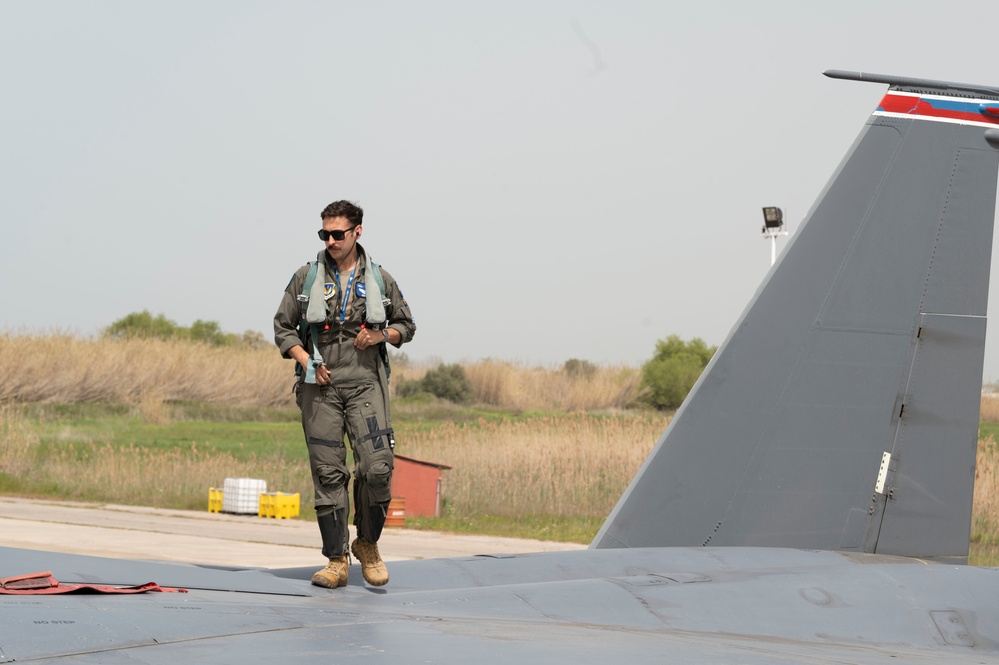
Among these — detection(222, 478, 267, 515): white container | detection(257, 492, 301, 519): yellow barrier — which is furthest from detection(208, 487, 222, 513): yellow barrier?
detection(257, 492, 301, 519): yellow barrier

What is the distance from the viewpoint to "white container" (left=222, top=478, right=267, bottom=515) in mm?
18609

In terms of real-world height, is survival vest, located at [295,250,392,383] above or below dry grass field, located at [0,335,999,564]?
above

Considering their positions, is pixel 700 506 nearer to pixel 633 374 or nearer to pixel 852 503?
pixel 852 503

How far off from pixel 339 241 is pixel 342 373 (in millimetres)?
575

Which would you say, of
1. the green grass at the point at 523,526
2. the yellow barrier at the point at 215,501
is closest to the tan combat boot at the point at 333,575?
the green grass at the point at 523,526

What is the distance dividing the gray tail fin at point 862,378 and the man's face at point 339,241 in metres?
1.90

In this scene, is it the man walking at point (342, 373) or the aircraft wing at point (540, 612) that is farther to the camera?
the man walking at point (342, 373)

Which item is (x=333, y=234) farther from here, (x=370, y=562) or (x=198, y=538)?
(x=198, y=538)

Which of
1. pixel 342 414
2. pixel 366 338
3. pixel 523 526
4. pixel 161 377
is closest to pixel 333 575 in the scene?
pixel 342 414

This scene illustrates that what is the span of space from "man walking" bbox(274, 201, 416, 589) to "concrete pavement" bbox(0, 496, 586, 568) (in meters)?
8.45

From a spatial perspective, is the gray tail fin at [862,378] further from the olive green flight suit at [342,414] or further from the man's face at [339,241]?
the man's face at [339,241]

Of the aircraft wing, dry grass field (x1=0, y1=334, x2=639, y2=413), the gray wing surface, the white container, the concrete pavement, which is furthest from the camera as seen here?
dry grass field (x1=0, y1=334, x2=639, y2=413)

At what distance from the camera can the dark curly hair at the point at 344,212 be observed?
483cm

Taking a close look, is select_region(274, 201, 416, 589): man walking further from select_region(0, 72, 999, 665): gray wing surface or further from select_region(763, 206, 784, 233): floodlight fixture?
select_region(763, 206, 784, 233): floodlight fixture
